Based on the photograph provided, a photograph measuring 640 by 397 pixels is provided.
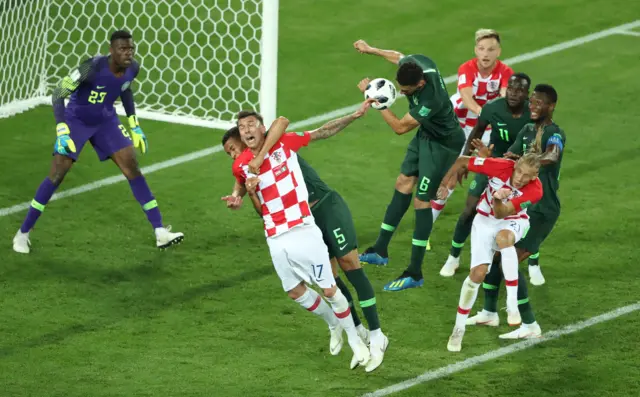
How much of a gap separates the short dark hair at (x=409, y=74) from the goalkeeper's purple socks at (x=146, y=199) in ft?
8.80

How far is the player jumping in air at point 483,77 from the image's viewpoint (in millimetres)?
11461

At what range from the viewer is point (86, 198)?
1295 centimetres

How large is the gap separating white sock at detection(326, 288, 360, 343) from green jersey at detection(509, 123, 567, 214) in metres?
1.71

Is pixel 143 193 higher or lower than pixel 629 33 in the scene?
lower

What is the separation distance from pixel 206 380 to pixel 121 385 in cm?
59

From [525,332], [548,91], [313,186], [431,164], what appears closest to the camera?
[313,186]

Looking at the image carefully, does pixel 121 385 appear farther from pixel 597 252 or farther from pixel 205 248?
pixel 597 252

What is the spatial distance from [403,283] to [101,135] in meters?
2.98

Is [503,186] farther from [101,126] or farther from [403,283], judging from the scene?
[101,126]

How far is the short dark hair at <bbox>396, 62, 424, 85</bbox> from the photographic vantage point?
10.3 meters

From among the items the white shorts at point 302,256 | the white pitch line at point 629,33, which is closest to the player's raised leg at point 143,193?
the white shorts at point 302,256

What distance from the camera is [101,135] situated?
11.7 m

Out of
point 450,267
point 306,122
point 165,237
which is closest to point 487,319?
point 450,267

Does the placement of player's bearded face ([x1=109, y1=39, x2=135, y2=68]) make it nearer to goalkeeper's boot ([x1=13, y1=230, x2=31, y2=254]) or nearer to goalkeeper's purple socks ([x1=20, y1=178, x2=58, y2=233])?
goalkeeper's purple socks ([x1=20, y1=178, x2=58, y2=233])
